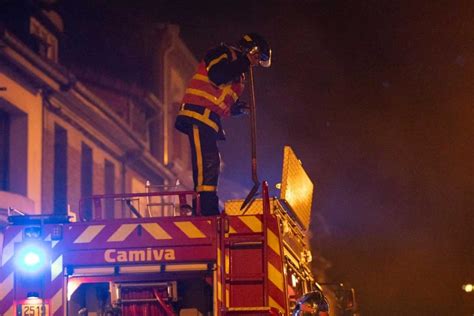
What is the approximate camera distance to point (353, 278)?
2256 cm

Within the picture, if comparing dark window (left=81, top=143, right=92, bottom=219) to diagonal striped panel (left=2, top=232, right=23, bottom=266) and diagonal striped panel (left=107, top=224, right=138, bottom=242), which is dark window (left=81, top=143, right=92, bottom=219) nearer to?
diagonal striped panel (left=2, top=232, right=23, bottom=266)

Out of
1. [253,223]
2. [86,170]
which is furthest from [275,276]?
[86,170]

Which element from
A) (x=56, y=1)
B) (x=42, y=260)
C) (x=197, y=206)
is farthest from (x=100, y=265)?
(x=56, y=1)

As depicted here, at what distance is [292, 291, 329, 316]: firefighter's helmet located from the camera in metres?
7.14

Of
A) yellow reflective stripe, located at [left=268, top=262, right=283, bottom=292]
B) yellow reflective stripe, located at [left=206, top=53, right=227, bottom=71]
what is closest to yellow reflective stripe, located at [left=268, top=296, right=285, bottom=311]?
yellow reflective stripe, located at [left=268, top=262, right=283, bottom=292]

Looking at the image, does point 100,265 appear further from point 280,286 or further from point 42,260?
point 280,286

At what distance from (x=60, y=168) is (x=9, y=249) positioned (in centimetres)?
1057

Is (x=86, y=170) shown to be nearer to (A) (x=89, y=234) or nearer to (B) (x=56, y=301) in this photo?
(A) (x=89, y=234)

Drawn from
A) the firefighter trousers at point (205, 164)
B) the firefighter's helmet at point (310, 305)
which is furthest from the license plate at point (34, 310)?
the firefighter's helmet at point (310, 305)

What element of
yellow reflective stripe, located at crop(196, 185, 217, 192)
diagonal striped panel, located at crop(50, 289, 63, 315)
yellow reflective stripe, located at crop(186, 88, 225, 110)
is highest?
yellow reflective stripe, located at crop(186, 88, 225, 110)

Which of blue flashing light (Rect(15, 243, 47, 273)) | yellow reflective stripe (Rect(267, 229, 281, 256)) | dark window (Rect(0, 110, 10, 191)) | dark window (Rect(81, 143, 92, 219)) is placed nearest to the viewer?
yellow reflective stripe (Rect(267, 229, 281, 256))

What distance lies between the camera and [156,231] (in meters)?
7.11

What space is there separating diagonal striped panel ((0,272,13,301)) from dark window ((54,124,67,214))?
10.1 meters

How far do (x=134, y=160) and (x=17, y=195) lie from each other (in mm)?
6924
